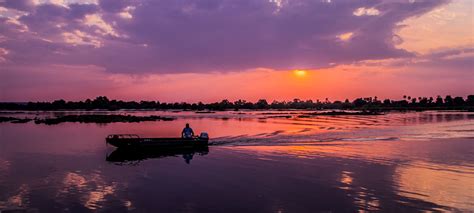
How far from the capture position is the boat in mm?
28828

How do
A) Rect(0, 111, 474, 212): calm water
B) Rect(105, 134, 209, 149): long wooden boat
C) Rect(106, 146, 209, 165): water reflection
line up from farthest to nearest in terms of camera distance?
1. Rect(105, 134, 209, 149): long wooden boat
2. Rect(106, 146, 209, 165): water reflection
3. Rect(0, 111, 474, 212): calm water

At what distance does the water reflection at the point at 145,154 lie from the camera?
2586cm

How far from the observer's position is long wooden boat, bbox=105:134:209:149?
2883cm

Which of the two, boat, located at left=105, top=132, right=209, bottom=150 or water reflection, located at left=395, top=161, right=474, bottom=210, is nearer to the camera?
water reflection, located at left=395, top=161, right=474, bottom=210

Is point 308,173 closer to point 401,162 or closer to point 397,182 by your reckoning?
point 397,182

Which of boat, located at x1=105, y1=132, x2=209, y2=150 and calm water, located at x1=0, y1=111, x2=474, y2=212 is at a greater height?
boat, located at x1=105, y1=132, x2=209, y2=150

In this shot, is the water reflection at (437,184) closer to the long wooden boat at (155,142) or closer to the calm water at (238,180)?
the calm water at (238,180)

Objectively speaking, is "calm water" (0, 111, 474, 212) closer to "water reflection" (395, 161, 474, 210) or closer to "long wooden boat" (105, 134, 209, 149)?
"water reflection" (395, 161, 474, 210)

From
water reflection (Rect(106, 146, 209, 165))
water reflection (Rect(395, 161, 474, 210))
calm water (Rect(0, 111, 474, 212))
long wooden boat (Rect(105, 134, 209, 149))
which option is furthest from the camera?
long wooden boat (Rect(105, 134, 209, 149))

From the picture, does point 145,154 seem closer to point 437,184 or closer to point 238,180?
point 238,180

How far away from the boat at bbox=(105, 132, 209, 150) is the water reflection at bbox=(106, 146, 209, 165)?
1.24 feet

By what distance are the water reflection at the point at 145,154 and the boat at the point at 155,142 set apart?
38 cm

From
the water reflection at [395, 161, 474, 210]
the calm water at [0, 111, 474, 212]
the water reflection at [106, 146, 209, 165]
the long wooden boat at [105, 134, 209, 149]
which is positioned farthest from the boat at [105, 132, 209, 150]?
the water reflection at [395, 161, 474, 210]

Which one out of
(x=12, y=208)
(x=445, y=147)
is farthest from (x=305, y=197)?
(x=445, y=147)
